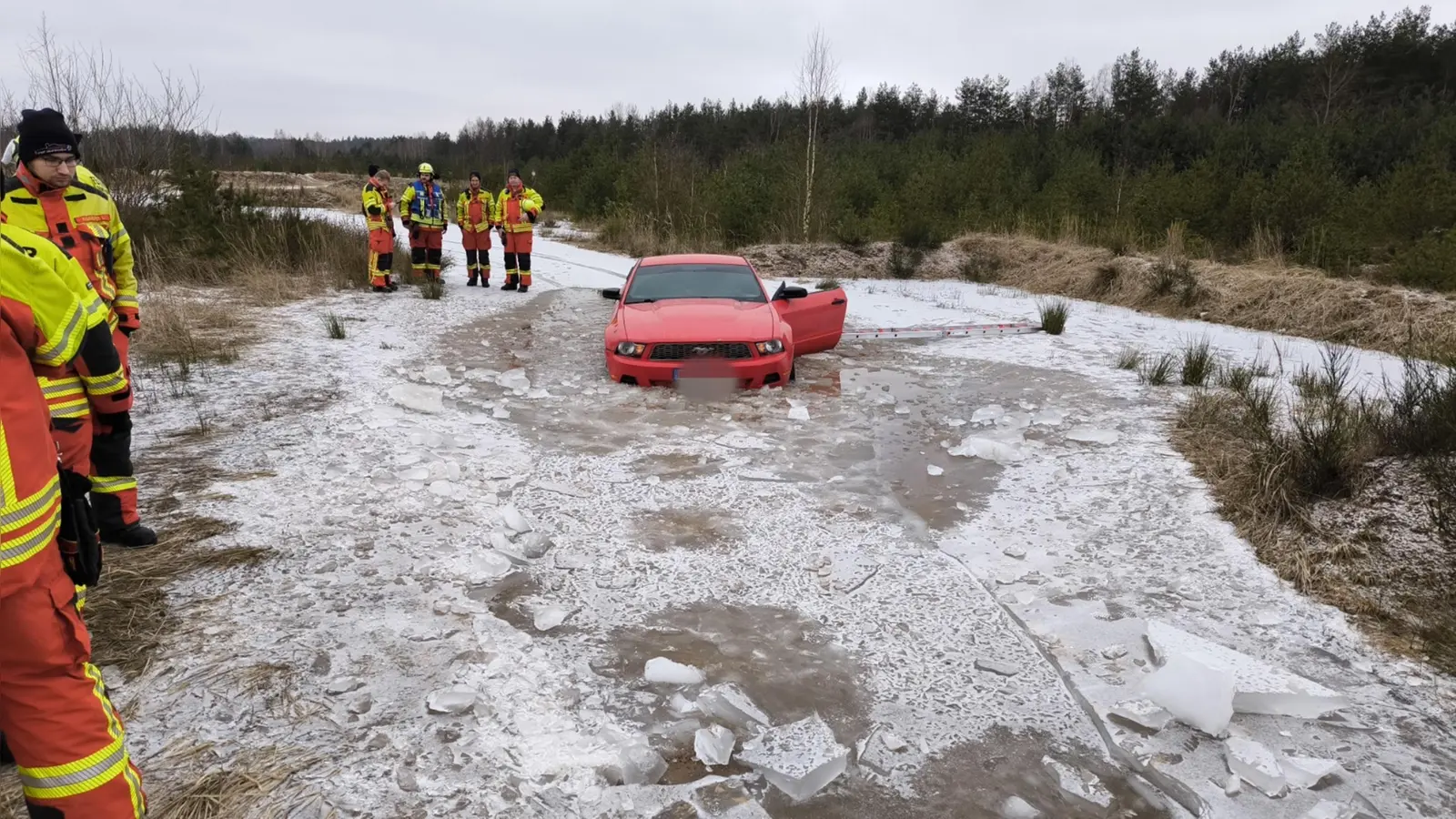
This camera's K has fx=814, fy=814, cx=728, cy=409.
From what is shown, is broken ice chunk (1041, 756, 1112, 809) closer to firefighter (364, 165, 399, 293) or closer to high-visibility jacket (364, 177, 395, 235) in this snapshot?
firefighter (364, 165, 399, 293)

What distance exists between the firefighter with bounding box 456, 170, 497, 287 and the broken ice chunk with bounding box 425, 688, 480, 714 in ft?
32.6

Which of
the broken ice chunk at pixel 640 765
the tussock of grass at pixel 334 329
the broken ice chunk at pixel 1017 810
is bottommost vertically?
the broken ice chunk at pixel 1017 810

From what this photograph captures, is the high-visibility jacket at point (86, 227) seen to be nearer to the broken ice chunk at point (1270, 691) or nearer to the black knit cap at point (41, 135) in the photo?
the black knit cap at point (41, 135)

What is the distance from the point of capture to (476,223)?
12211 mm

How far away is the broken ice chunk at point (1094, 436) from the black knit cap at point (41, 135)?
6093 mm

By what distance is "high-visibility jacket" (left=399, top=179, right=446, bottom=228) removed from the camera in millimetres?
11531

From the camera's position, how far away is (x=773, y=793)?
97.8 inches

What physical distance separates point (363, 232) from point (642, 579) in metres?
13.6

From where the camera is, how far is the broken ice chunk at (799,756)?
98.2 inches

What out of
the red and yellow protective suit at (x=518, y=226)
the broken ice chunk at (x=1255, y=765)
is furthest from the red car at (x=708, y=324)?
the broken ice chunk at (x=1255, y=765)

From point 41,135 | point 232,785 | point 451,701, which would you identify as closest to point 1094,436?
point 451,701

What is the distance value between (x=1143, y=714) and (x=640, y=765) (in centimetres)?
175

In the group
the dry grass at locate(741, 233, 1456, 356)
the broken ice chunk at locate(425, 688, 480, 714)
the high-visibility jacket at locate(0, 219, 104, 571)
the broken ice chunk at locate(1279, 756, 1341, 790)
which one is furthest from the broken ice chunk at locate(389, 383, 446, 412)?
the dry grass at locate(741, 233, 1456, 356)

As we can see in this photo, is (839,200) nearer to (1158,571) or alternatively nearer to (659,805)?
(1158,571)
